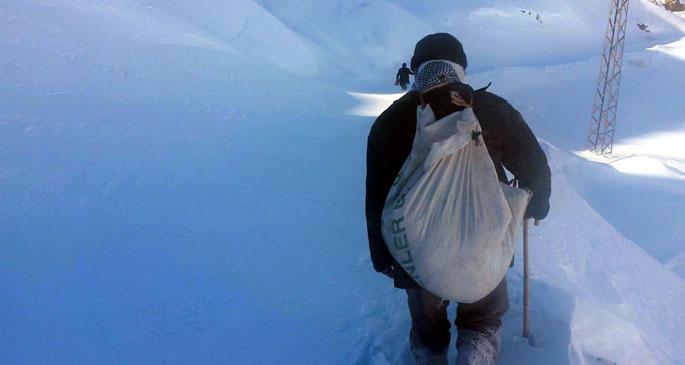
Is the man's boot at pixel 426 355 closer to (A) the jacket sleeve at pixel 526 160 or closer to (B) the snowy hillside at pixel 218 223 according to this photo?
(B) the snowy hillside at pixel 218 223

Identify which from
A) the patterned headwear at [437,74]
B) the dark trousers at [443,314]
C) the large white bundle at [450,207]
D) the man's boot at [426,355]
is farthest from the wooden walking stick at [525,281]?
the patterned headwear at [437,74]

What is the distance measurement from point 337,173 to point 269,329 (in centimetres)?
244

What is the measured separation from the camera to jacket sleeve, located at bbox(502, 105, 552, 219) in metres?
1.81

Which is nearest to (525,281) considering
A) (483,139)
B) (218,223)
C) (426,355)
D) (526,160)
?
(426,355)

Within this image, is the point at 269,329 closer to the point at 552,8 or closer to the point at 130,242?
the point at 130,242

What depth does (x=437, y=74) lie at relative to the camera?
1.79 m

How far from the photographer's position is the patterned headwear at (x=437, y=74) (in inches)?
70.3

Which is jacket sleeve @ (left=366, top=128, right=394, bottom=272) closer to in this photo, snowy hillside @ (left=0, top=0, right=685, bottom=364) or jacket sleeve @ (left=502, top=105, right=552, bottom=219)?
jacket sleeve @ (left=502, top=105, right=552, bottom=219)

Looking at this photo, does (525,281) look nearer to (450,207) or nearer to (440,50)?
(450,207)

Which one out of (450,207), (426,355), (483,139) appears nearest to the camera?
(450,207)

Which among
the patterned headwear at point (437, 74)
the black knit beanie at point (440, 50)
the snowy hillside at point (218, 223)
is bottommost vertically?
the snowy hillside at point (218, 223)

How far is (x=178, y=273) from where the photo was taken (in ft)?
11.0

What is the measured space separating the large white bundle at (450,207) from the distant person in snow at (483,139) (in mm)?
110

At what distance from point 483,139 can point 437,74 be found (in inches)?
10.3
